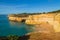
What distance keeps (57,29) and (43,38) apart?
712 cm

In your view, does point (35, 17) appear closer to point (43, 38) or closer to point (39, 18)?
point (39, 18)

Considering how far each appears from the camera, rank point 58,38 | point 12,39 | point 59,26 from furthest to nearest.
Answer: point 59,26 < point 58,38 < point 12,39

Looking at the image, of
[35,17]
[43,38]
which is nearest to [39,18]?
[35,17]

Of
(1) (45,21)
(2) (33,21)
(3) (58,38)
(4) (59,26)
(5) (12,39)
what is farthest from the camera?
(2) (33,21)

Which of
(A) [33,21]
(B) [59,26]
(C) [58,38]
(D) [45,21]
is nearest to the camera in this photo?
(C) [58,38]

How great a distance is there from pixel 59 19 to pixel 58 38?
7146 millimetres

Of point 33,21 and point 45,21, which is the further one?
point 33,21

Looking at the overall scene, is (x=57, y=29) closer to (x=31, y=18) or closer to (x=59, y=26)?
(x=59, y=26)

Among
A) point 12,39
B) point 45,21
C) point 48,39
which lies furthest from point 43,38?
point 45,21

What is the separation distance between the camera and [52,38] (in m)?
18.2

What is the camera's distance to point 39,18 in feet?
250

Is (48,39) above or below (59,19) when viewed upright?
below

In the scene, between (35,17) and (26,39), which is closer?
(26,39)

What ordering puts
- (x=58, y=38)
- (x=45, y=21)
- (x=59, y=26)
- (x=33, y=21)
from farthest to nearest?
(x=33, y=21)
(x=45, y=21)
(x=59, y=26)
(x=58, y=38)
